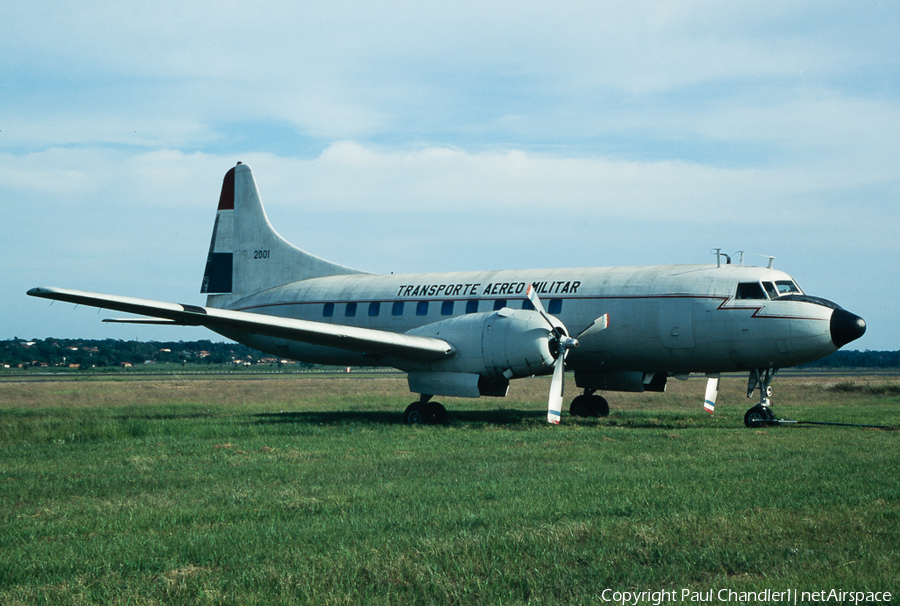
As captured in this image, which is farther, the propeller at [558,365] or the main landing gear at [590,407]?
the main landing gear at [590,407]

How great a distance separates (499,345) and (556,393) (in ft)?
5.78

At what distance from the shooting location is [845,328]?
17.9 meters

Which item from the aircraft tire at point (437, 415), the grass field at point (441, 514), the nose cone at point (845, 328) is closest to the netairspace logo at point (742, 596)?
the grass field at point (441, 514)

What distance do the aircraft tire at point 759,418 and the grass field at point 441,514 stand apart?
1.85 feet

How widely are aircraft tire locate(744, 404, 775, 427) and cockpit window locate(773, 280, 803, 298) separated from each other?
281 centimetres

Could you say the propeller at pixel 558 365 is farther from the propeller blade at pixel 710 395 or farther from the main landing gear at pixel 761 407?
the propeller blade at pixel 710 395

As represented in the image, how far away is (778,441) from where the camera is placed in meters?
14.8

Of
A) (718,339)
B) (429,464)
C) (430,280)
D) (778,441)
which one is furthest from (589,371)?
(429,464)

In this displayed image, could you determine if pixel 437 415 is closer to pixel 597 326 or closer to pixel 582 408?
pixel 597 326

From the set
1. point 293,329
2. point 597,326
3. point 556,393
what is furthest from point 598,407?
point 293,329

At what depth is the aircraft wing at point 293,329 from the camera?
1752 centimetres

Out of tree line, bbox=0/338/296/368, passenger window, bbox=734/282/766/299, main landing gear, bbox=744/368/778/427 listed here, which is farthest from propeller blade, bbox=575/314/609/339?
tree line, bbox=0/338/296/368

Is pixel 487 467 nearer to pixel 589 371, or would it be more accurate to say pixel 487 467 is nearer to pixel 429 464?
pixel 429 464

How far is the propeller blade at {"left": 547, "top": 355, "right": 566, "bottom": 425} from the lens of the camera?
18.2 metres
